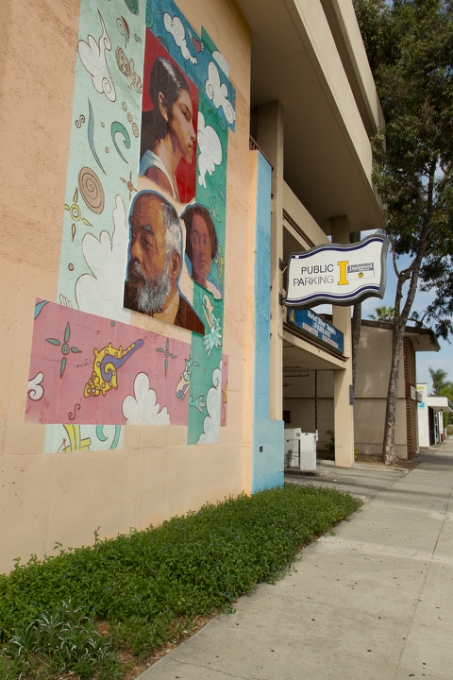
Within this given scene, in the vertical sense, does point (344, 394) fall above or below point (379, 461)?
above

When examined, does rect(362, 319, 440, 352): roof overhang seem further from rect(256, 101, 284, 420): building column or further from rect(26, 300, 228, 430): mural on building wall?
rect(26, 300, 228, 430): mural on building wall

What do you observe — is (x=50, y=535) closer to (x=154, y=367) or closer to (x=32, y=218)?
(x=154, y=367)

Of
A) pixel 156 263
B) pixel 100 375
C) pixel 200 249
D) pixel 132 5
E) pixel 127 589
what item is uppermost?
pixel 132 5

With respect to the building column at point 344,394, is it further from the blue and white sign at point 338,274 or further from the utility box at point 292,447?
the blue and white sign at point 338,274

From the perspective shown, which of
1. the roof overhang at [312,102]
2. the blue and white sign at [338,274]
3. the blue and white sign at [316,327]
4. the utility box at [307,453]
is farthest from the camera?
the utility box at [307,453]

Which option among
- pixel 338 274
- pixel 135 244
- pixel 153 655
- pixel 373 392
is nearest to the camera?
pixel 153 655

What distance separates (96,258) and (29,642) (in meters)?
3.59

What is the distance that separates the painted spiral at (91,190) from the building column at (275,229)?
6.00 m

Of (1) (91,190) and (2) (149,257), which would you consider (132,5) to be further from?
(2) (149,257)

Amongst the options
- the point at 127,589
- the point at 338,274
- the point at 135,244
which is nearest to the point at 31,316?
the point at 135,244

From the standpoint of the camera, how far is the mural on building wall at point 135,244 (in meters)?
5.23

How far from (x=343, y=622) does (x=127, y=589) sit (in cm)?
192

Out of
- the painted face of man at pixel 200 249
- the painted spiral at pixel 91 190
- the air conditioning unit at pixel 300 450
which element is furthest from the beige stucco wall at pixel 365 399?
the painted spiral at pixel 91 190

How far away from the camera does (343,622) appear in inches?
179
